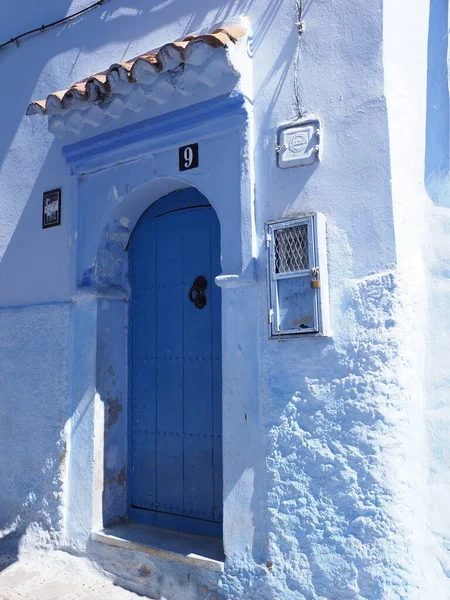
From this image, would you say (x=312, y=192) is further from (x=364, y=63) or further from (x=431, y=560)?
(x=431, y=560)

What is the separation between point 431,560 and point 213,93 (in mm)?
2666

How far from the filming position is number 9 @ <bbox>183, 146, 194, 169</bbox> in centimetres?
346

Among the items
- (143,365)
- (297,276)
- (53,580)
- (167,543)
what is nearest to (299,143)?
(297,276)

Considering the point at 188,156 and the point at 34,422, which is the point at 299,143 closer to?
the point at 188,156

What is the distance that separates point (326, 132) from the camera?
3.02 metres

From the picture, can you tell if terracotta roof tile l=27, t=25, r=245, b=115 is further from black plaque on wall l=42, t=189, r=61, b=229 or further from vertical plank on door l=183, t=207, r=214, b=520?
vertical plank on door l=183, t=207, r=214, b=520

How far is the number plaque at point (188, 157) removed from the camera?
3.45 metres

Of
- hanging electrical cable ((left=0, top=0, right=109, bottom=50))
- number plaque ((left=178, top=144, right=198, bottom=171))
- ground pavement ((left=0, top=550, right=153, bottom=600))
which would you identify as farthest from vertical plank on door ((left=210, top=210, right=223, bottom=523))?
hanging electrical cable ((left=0, top=0, right=109, bottom=50))

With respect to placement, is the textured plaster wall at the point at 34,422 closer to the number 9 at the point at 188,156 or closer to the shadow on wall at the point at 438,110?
the number 9 at the point at 188,156

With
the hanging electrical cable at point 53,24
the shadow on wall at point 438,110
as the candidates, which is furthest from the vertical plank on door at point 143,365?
the shadow on wall at point 438,110

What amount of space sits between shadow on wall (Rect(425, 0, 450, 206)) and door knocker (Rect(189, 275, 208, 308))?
1.41 m

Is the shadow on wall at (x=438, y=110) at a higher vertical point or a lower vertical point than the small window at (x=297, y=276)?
higher

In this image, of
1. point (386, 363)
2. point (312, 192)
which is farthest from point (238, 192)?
point (386, 363)

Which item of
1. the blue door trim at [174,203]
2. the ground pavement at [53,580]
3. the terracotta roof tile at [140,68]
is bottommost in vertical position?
the ground pavement at [53,580]
